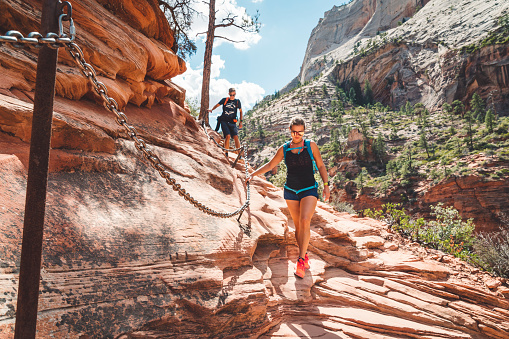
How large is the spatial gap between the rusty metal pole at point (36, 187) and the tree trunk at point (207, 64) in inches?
341

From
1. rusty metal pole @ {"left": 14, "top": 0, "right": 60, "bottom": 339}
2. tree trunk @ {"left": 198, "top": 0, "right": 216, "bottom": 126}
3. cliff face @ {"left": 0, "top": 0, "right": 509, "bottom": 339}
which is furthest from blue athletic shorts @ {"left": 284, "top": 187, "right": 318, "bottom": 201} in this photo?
tree trunk @ {"left": 198, "top": 0, "right": 216, "bottom": 126}

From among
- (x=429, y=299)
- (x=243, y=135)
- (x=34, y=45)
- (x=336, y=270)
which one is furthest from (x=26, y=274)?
(x=243, y=135)

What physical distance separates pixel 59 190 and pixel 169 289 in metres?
1.55

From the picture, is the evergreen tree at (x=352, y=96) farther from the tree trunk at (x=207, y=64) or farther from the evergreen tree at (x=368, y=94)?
the tree trunk at (x=207, y=64)

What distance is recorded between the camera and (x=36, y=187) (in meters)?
1.40

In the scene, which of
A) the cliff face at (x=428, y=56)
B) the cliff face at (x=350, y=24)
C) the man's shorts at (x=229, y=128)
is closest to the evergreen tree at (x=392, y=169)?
the cliff face at (x=428, y=56)

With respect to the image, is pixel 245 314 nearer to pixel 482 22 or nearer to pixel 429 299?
pixel 429 299

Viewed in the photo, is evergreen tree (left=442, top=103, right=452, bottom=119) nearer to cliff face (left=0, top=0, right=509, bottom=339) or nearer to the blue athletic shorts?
cliff face (left=0, top=0, right=509, bottom=339)

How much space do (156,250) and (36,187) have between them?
174 centimetres

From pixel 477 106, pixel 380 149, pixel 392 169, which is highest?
pixel 477 106

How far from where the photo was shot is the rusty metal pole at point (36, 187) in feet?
4.45

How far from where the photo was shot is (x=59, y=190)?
2.82 m

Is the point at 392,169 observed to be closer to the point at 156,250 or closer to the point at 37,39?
the point at 156,250

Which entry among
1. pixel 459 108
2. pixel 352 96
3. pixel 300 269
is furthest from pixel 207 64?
pixel 352 96
